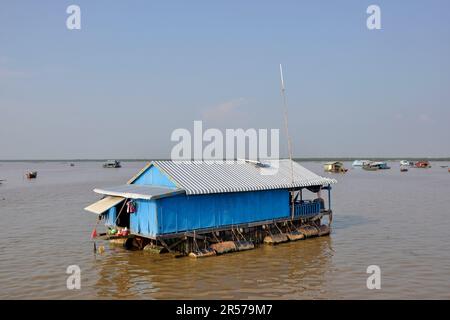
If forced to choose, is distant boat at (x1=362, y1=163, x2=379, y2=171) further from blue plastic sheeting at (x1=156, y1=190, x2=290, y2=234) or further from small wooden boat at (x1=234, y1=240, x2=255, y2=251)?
small wooden boat at (x1=234, y1=240, x2=255, y2=251)

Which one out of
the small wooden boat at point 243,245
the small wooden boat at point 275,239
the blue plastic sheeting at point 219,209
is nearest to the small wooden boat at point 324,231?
the blue plastic sheeting at point 219,209

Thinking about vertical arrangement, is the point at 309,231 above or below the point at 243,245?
above

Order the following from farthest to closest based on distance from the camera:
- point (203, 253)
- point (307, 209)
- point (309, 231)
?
point (307, 209), point (309, 231), point (203, 253)

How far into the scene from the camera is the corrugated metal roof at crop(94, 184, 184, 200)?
1867 cm

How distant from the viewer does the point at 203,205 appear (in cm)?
2022

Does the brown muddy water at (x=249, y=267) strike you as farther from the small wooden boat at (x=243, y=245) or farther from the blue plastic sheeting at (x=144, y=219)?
the blue plastic sheeting at (x=144, y=219)

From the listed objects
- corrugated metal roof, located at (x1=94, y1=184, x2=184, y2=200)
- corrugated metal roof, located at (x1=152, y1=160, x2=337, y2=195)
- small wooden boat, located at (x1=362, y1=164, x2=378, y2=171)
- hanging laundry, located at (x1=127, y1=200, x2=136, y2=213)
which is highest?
small wooden boat, located at (x1=362, y1=164, x2=378, y2=171)

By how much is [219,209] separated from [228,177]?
2.07 meters

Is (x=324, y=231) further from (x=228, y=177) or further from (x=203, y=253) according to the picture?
(x=203, y=253)

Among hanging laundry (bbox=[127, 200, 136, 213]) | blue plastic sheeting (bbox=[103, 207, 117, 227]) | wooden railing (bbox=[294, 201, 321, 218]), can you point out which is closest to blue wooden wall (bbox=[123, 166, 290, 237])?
hanging laundry (bbox=[127, 200, 136, 213])

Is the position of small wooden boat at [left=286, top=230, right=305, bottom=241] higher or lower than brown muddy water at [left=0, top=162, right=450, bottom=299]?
higher

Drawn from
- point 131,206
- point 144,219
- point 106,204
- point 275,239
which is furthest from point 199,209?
point 275,239

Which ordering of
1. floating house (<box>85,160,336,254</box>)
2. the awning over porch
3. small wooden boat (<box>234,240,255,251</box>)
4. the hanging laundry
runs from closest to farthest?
floating house (<box>85,160,336,254</box>)
the hanging laundry
the awning over porch
small wooden boat (<box>234,240,255,251</box>)

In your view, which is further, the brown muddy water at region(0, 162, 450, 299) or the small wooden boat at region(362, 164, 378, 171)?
the small wooden boat at region(362, 164, 378, 171)
